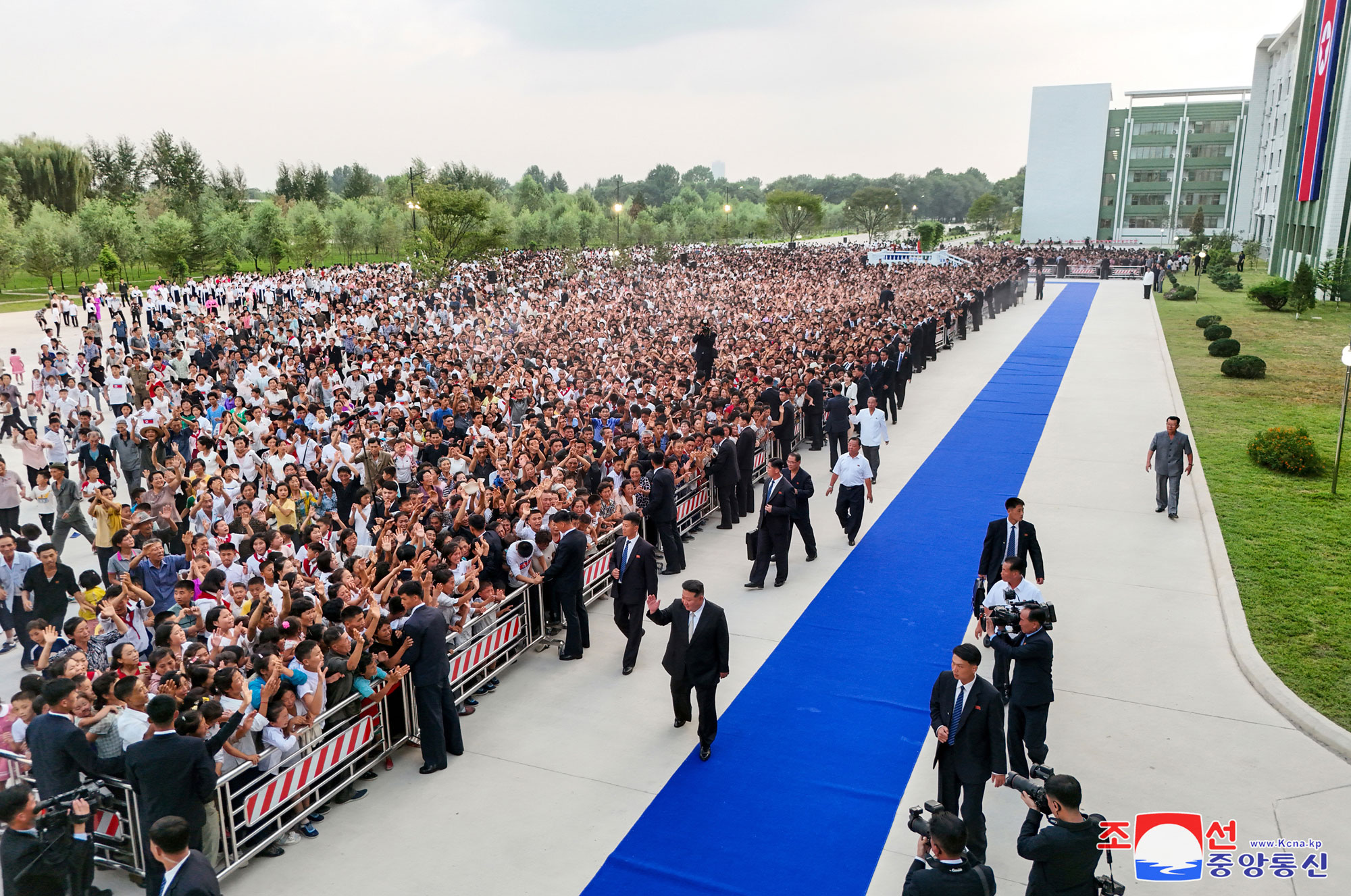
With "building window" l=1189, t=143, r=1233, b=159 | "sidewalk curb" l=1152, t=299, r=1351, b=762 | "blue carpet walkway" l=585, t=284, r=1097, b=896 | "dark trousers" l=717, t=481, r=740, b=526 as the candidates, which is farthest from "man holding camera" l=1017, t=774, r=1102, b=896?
"building window" l=1189, t=143, r=1233, b=159

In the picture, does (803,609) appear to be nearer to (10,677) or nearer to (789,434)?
(789,434)

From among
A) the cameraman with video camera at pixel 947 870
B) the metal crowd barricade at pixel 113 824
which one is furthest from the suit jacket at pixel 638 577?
the cameraman with video camera at pixel 947 870

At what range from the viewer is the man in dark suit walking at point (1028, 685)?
742 cm

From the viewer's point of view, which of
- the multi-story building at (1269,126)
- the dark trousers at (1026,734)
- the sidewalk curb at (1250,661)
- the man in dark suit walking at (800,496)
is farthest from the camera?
the multi-story building at (1269,126)

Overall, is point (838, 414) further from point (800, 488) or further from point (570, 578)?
point (570, 578)

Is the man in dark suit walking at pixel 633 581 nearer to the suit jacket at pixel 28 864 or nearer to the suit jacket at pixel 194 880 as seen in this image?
the suit jacket at pixel 194 880

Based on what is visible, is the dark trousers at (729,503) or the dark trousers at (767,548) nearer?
the dark trousers at (767,548)

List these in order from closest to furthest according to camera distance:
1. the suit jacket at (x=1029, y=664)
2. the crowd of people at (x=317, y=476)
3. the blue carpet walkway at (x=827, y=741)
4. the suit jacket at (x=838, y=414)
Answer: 1. the blue carpet walkway at (x=827, y=741)
2. the crowd of people at (x=317, y=476)
3. the suit jacket at (x=1029, y=664)
4. the suit jacket at (x=838, y=414)

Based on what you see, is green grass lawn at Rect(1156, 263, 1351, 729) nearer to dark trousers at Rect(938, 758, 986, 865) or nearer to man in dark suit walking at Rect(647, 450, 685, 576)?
dark trousers at Rect(938, 758, 986, 865)

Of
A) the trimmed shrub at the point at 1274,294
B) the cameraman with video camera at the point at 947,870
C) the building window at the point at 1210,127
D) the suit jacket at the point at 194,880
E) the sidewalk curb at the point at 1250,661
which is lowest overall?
the sidewalk curb at the point at 1250,661

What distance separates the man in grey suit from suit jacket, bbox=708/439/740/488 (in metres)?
6.79

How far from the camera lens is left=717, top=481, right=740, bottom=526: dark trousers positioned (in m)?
14.6

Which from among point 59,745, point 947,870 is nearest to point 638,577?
point 59,745

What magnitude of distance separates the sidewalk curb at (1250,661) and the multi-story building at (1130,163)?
96.3m
